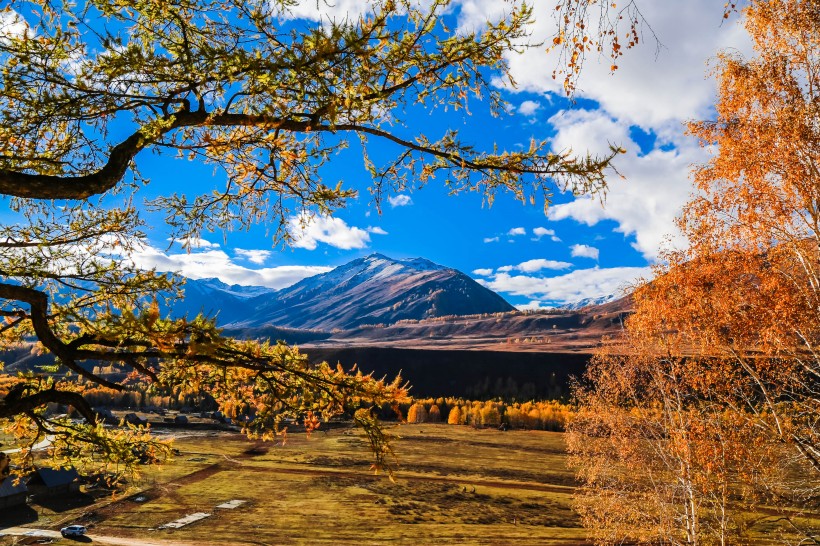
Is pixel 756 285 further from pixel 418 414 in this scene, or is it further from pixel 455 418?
pixel 418 414

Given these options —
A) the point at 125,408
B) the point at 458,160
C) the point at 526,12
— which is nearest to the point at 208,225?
the point at 458,160

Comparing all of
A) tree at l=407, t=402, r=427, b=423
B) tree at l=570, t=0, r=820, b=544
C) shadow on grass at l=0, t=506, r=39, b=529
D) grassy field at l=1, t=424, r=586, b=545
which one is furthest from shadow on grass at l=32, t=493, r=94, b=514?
tree at l=407, t=402, r=427, b=423

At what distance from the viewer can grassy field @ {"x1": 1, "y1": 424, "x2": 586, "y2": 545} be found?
41625 mm

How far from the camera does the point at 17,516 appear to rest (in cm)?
4247

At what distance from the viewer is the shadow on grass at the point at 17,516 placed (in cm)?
4069

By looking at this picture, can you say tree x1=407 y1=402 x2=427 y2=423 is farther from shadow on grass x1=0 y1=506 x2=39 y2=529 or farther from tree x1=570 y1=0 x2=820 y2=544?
tree x1=570 y1=0 x2=820 y2=544

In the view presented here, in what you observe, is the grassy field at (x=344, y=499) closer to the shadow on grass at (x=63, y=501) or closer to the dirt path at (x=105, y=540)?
the shadow on grass at (x=63, y=501)

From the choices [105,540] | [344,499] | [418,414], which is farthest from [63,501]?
[418,414]

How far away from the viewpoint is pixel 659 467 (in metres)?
23.5

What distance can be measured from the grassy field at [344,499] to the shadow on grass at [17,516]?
0.95 meters

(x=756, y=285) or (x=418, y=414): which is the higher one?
(x=756, y=285)

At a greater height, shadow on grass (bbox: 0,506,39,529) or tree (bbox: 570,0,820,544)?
tree (bbox: 570,0,820,544)

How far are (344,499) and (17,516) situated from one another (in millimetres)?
Answer: 29289

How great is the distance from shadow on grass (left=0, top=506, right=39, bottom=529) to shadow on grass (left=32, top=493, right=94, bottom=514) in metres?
1.71
